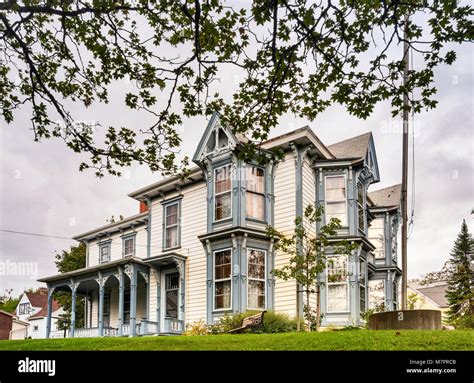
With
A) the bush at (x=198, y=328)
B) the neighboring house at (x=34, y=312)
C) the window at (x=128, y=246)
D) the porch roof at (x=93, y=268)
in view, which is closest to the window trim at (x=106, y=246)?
the window at (x=128, y=246)

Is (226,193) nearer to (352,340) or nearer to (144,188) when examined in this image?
(144,188)

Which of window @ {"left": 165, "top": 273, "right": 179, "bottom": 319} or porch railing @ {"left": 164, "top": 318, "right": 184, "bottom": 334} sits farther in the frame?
window @ {"left": 165, "top": 273, "right": 179, "bottom": 319}

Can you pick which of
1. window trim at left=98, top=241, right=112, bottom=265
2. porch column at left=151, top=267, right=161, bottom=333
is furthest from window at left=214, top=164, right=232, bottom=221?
window trim at left=98, top=241, right=112, bottom=265

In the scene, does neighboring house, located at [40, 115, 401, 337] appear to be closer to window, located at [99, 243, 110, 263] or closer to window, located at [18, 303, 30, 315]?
window, located at [99, 243, 110, 263]

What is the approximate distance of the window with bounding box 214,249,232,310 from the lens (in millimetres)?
18656

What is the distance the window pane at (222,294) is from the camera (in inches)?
734

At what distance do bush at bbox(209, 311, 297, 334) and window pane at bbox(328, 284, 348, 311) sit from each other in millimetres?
1976

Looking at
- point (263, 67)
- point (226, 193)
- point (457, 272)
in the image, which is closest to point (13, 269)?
point (226, 193)

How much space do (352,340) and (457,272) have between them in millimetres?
13192

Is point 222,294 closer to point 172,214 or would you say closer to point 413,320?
point 172,214

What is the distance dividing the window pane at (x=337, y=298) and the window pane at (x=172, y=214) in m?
7.87

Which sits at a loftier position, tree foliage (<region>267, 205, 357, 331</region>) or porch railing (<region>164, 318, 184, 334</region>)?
tree foliage (<region>267, 205, 357, 331</region>)

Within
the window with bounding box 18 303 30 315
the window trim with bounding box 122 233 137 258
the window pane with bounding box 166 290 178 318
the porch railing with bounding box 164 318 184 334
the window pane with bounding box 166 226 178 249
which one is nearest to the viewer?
the porch railing with bounding box 164 318 184 334

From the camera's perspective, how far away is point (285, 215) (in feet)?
61.6
